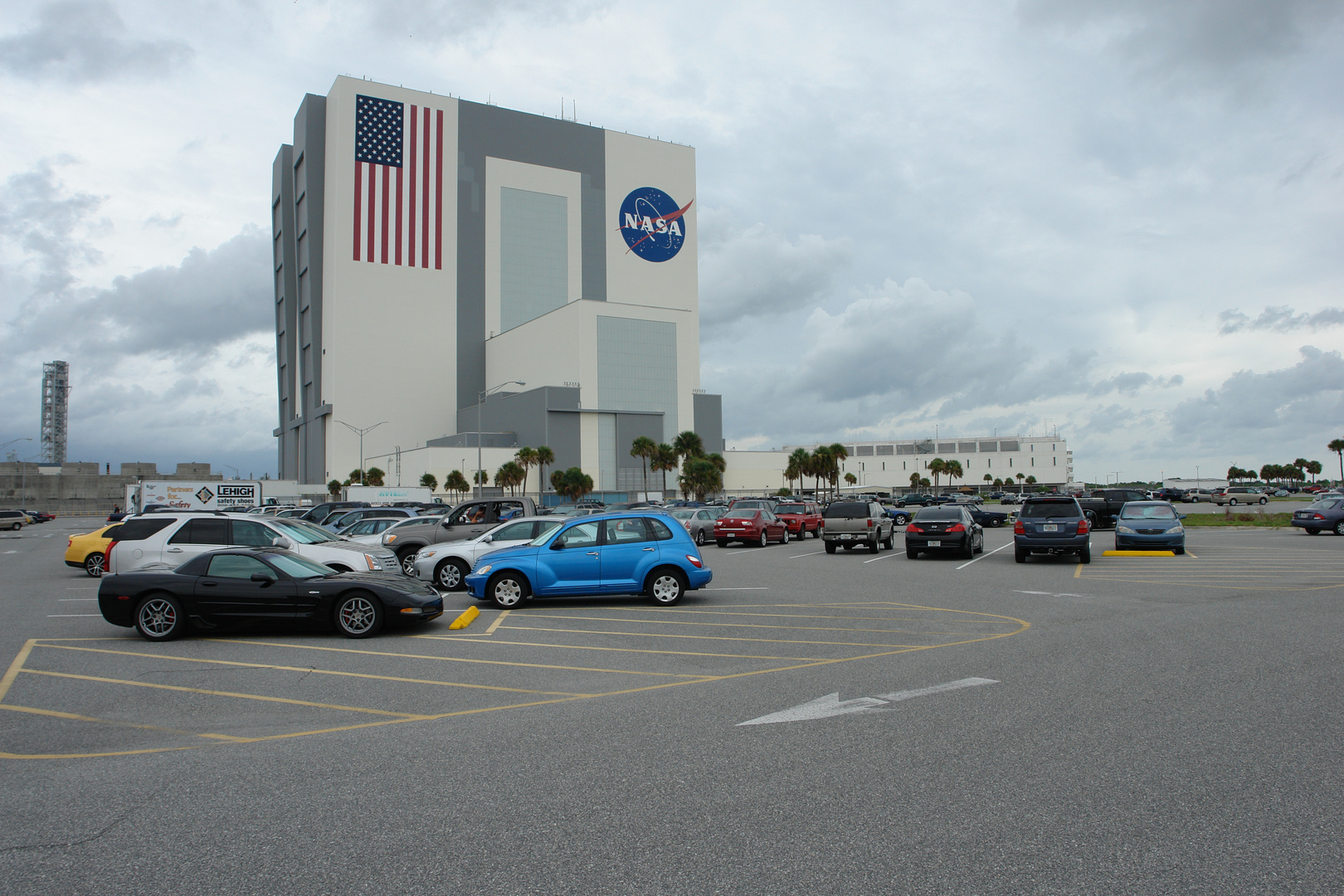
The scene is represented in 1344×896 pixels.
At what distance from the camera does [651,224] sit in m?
113

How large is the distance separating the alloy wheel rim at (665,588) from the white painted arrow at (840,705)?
7.12m

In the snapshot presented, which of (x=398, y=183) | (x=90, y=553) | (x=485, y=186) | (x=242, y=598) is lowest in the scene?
(x=242, y=598)

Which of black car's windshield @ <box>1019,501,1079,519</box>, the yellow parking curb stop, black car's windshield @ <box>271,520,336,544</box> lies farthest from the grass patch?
black car's windshield @ <box>271,520,336,544</box>

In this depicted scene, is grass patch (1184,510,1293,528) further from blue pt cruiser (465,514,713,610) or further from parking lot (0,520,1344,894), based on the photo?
parking lot (0,520,1344,894)

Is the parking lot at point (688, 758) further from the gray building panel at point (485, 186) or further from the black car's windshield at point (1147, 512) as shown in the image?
the gray building panel at point (485, 186)

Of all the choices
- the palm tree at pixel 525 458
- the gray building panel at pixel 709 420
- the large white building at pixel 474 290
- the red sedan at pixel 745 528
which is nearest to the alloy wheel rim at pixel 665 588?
the red sedan at pixel 745 528

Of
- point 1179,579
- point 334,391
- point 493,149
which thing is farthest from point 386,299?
point 1179,579

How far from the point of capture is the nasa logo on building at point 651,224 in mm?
111938

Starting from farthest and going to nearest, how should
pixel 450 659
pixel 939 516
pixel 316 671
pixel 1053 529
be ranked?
pixel 939 516, pixel 1053 529, pixel 450 659, pixel 316 671

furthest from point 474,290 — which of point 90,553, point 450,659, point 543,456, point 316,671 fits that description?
point 316,671

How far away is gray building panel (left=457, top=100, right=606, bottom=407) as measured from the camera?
10225 centimetres

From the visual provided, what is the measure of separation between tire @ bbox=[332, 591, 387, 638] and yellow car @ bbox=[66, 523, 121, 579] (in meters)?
14.1

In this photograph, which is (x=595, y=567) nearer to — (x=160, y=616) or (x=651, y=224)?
(x=160, y=616)

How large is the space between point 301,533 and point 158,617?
16.7 feet
